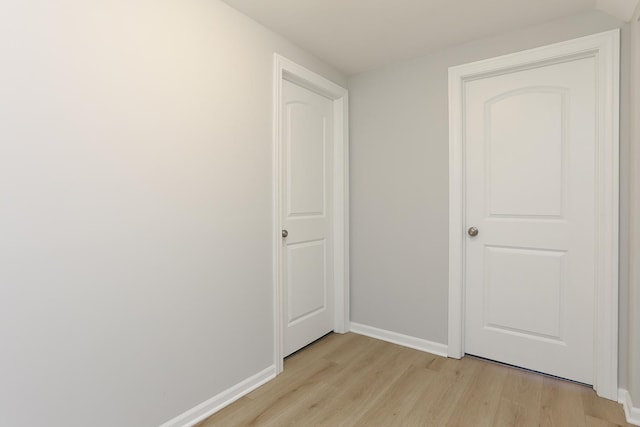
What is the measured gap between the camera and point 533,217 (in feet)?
7.04

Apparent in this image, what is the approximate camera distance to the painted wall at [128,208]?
1.16 meters

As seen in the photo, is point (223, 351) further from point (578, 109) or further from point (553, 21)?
point (553, 21)

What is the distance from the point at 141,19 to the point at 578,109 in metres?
2.42

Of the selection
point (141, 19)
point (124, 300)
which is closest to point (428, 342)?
point (124, 300)

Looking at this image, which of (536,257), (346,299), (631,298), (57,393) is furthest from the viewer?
(346,299)

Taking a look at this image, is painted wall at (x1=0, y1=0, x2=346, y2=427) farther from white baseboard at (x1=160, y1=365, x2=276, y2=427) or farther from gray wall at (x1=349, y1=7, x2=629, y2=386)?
gray wall at (x1=349, y1=7, x2=629, y2=386)

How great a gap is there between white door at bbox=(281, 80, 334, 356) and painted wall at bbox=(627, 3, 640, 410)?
1.88 m

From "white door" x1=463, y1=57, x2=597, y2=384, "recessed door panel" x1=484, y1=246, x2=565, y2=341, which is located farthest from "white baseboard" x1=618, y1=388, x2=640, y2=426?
"recessed door panel" x1=484, y1=246, x2=565, y2=341

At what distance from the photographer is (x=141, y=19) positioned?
1.46 meters

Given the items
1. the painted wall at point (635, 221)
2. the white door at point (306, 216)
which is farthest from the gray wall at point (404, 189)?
the painted wall at point (635, 221)

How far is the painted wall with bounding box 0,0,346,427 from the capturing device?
1.16m

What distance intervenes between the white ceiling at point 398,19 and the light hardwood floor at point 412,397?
2.12 m

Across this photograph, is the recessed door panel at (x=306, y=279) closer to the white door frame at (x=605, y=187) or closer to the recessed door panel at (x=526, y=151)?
the recessed door panel at (x=526, y=151)

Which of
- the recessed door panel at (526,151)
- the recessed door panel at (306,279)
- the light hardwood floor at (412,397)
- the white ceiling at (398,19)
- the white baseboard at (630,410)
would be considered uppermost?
the white ceiling at (398,19)
